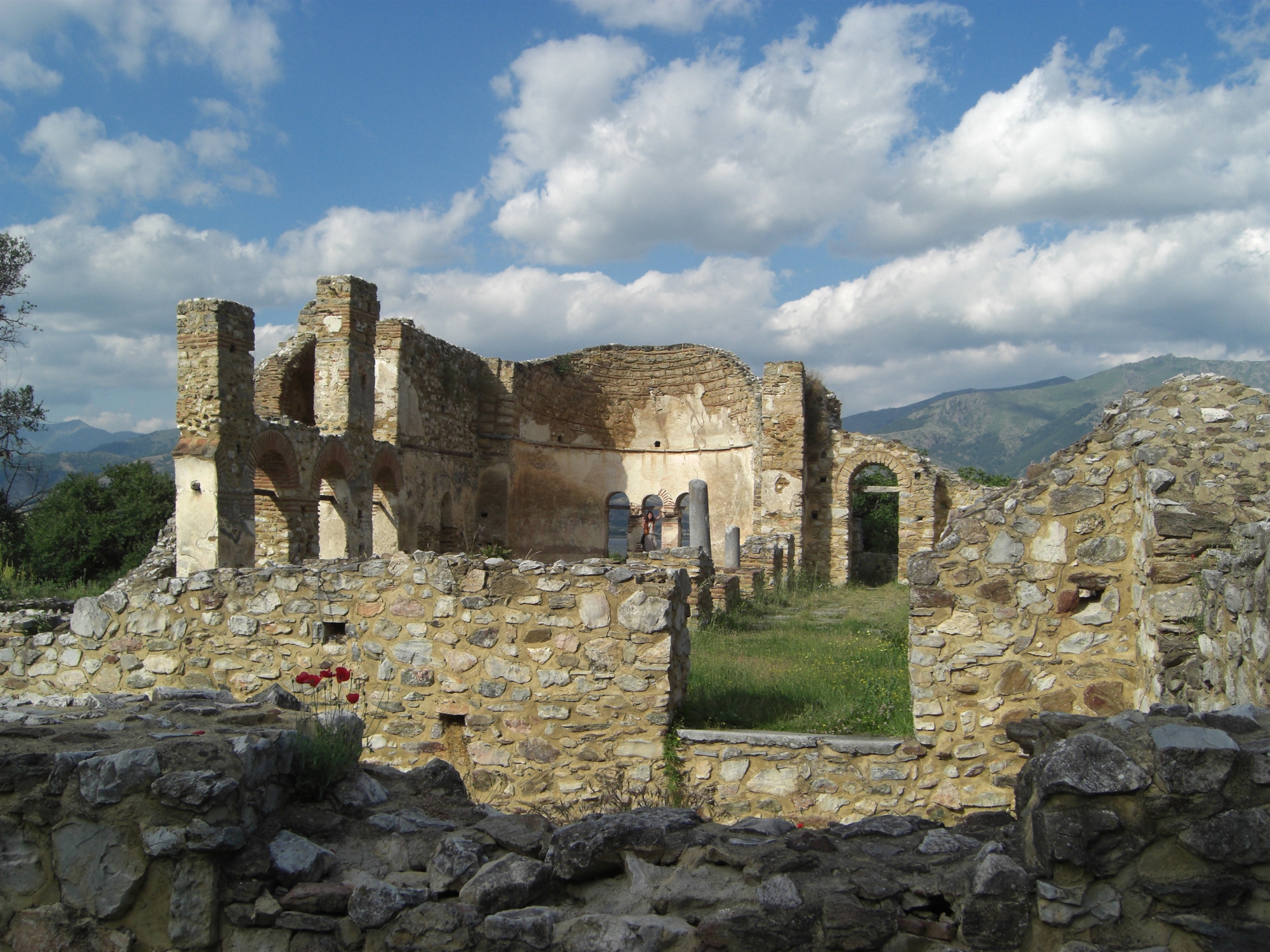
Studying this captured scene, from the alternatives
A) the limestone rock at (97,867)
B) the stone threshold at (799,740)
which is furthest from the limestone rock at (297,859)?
the stone threshold at (799,740)

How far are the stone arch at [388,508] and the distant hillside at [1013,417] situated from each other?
122m

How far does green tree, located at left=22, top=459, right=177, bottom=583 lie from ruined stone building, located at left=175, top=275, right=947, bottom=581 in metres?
6.26

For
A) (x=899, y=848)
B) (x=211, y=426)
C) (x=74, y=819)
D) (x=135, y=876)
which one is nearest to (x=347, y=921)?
(x=135, y=876)

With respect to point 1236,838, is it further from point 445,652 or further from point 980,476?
point 980,476

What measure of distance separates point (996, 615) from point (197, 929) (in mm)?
4709

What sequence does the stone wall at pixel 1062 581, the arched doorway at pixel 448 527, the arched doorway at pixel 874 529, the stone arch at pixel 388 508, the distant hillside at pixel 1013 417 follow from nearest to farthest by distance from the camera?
the stone wall at pixel 1062 581, the stone arch at pixel 388 508, the arched doorway at pixel 448 527, the arched doorway at pixel 874 529, the distant hillside at pixel 1013 417

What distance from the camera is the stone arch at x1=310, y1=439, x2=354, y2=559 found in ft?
50.2

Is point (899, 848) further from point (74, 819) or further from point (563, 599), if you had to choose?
point (563, 599)

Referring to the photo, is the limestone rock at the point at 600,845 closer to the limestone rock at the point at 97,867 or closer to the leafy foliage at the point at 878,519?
the limestone rock at the point at 97,867

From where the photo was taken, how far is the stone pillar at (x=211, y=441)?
12.0 meters

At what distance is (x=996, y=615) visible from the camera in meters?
5.56

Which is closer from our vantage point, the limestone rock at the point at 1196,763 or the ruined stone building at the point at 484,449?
the limestone rock at the point at 1196,763

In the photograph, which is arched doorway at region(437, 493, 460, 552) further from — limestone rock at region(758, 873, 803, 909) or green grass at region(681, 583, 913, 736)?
limestone rock at region(758, 873, 803, 909)

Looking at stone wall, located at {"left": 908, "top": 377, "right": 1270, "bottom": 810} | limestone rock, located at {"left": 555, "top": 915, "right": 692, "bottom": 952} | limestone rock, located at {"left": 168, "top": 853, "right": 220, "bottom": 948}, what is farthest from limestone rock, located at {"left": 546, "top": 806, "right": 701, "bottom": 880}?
stone wall, located at {"left": 908, "top": 377, "right": 1270, "bottom": 810}
